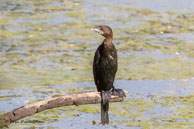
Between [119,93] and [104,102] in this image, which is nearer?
[104,102]

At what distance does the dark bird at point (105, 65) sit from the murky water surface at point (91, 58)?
1.50 metres

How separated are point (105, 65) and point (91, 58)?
17.4 feet

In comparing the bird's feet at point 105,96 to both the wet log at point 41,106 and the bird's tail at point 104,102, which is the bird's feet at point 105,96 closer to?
the bird's tail at point 104,102

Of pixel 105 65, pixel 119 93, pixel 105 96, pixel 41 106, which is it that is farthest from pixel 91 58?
pixel 41 106

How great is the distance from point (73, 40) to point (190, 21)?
10.0 ft

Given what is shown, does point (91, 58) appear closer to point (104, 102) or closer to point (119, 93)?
point (119, 93)

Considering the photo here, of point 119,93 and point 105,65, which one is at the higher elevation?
point 105,65

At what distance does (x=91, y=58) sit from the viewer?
458 inches

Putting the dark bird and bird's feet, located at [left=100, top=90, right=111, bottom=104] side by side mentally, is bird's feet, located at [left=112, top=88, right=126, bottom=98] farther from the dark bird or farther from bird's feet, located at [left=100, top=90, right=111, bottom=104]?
bird's feet, located at [left=100, top=90, right=111, bottom=104]

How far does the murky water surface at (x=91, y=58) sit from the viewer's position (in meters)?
8.42

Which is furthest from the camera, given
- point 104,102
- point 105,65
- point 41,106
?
point 105,65

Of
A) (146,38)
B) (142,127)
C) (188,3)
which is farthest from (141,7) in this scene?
(142,127)

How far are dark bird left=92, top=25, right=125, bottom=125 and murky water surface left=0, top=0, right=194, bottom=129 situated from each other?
4.92 ft

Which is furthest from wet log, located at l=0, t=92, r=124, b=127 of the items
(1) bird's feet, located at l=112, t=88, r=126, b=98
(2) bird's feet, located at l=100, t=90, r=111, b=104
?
(1) bird's feet, located at l=112, t=88, r=126, b=98
